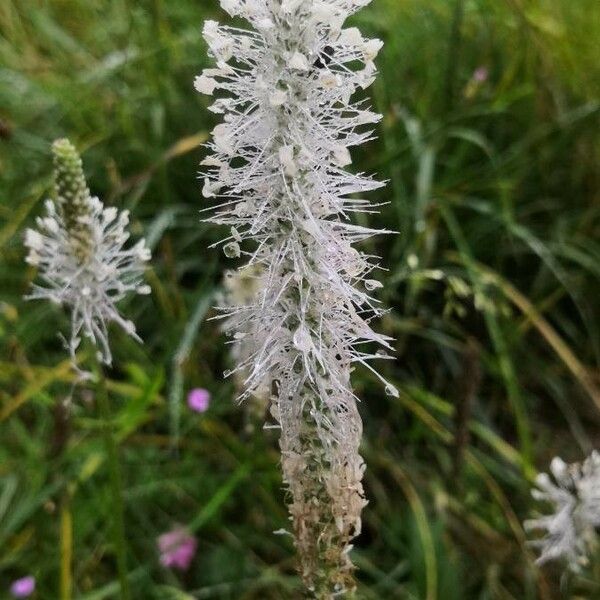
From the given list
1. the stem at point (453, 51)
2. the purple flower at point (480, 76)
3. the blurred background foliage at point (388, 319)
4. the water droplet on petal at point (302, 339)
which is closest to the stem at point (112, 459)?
the blurred background foliage at point (388, 319)

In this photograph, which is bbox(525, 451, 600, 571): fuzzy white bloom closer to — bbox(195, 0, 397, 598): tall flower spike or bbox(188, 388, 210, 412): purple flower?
bbox(195, 0, 397, 598): tall flower spike

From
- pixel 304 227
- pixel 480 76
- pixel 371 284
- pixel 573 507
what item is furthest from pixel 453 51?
pixel 304 227

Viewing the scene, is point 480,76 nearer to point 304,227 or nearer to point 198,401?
point 198,401

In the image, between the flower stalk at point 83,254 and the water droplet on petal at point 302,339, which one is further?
the flower stalk at point 83,254

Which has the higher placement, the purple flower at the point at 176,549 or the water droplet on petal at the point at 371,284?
the water droplet on petal at the point at 371,284

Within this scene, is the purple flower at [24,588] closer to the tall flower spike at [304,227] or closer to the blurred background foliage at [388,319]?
the blurred background foliage at [388,319]

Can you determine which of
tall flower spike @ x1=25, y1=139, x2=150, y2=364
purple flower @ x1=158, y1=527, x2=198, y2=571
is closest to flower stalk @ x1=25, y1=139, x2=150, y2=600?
tall flower spike @ x1=25, y1=139, x2=150, y2=364
